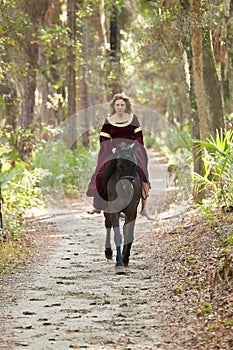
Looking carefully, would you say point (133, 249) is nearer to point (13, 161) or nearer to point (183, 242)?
point (183, 242)

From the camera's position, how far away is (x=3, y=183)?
15211 millimetres

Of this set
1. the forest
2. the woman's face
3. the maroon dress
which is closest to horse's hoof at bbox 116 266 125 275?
the maroon dress

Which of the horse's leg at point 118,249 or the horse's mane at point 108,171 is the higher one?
the horse's mane at point 108,171

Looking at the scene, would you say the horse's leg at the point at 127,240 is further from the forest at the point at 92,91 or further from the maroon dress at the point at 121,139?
the forest at the point at 92,91

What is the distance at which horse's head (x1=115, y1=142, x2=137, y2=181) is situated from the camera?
30.3 feet

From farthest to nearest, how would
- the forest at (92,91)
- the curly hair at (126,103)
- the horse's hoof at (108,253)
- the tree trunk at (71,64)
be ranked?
the tree trunk at (71,64) < the forest at (92,91) < the horse's hoof at (108,253) < the curly hair at (126,103)

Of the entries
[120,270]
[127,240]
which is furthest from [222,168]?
[120,270]

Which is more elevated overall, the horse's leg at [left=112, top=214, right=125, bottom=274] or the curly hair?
the curly hair

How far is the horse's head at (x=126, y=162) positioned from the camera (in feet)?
30.3

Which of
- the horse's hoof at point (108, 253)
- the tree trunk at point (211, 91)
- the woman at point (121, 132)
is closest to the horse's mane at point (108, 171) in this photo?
the woman at point (121, 132)

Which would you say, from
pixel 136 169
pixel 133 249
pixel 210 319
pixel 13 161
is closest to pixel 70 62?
pixel 13 161

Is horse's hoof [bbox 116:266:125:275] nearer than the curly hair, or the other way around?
horse's hoof [bbox 116:266:125:275]

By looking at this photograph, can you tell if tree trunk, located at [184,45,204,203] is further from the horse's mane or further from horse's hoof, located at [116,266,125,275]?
horse's hoof, located at [116,266,125,275]

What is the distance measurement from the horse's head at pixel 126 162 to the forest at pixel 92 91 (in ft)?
5.23
